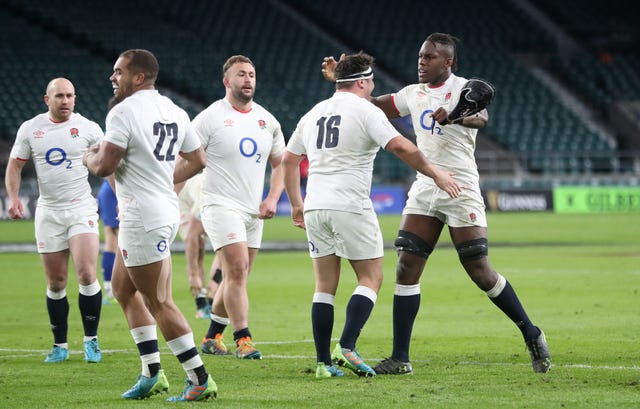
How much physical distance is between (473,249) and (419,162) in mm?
1138

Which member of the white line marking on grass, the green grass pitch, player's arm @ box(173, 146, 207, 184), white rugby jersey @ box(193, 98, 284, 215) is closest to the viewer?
the green grass pitch

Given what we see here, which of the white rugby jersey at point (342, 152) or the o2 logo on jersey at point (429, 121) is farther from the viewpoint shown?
the o2 logo on jersey at point (429, 121)

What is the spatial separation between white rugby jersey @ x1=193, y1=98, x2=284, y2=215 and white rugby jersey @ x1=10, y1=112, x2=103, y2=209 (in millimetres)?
1109

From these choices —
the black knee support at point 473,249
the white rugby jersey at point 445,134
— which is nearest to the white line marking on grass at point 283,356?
the black knee support at point 473,249

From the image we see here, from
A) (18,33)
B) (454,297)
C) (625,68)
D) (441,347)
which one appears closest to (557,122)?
(625,68)

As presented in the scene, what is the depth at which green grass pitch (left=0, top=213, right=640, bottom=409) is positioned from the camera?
7648mm

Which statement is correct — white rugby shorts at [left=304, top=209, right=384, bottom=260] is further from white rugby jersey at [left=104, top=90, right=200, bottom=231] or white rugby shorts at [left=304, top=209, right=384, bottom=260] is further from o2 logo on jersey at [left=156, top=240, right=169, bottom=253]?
o2 logo on jersey at [left=156, top=240, right=169, bottom=253]

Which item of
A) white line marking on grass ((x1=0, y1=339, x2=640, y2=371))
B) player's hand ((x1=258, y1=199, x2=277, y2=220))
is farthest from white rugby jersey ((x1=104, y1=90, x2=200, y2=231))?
white line marking on grass ((x1=0, y1=339, x2=640, y2=371))

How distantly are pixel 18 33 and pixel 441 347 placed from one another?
110ft

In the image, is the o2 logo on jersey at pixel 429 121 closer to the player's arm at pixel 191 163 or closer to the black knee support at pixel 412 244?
the black knee support at pixel 412 244

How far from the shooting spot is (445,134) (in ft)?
29.9

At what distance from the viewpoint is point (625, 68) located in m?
48.9

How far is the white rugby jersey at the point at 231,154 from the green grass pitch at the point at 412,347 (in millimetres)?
1425

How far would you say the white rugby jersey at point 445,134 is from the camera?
9.09 meters
